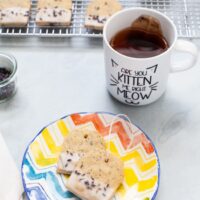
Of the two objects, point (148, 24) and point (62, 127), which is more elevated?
point (148, 24)

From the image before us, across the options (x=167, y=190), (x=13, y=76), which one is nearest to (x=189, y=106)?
(x=167, y=190)

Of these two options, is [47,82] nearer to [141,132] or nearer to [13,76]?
[13,76]

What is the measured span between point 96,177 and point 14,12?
0.42 metres

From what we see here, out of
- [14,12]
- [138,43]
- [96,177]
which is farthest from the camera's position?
[14,12]

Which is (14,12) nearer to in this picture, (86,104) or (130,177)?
(86,104)

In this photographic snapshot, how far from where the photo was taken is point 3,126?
2.51ft

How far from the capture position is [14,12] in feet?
2.97

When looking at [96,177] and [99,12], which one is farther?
[99,12]

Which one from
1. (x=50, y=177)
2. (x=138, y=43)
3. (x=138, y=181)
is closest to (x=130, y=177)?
(x=138, y=181)

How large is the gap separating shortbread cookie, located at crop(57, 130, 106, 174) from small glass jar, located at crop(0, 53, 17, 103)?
159 mm

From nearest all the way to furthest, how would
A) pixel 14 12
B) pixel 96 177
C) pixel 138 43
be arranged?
pixel 96 177, pixel 138 43, pixel 14 12

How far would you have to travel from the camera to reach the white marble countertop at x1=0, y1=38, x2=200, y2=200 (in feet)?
2.35

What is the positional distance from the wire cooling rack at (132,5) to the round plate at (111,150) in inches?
8.7

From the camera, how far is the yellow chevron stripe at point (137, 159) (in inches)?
26.7
